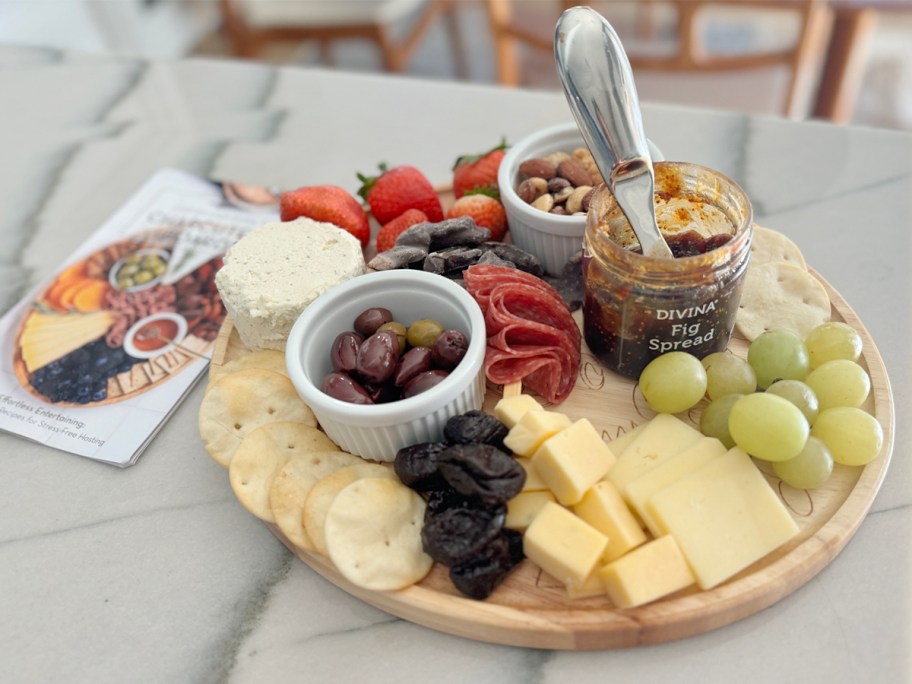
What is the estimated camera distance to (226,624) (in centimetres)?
87

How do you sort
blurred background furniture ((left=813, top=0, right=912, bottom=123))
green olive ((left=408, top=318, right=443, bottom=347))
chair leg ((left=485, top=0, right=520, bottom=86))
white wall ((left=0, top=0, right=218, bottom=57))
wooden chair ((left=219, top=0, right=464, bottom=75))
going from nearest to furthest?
green olive ((left=408, top=318, right=443, bottom=347))
blurred background furniture ((left=813, top=0, right=912, bottom=123))
chair leg ((left=485, top=0, right=520, bottom=86))
white wall ((left=0, top=0, right=218, bottom=57))
wooden chair ((left=219, top=0, right=464, bottom=75))

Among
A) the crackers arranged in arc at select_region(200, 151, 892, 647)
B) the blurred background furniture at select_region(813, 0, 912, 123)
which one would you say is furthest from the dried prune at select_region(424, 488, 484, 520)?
the blurred background furniture at select_region(813, 0, 912, 123)

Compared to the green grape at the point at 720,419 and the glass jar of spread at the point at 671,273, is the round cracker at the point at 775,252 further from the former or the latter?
the green grape at the point at 720,419

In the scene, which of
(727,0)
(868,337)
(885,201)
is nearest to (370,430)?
(868,337)

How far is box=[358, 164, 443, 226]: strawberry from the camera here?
1.19 metres

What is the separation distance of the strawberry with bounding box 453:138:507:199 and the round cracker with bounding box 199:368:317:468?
46 cm

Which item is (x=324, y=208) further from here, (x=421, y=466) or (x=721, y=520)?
(x=721, y=520)

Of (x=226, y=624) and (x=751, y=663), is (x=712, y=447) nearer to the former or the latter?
(x=751, y=663)

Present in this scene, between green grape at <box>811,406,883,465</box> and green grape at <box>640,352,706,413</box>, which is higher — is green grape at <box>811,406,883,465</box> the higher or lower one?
the lower one

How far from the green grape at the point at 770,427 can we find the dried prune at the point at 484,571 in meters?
0.29

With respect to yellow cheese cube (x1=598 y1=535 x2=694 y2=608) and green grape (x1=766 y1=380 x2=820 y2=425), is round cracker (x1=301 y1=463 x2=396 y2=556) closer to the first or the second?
yellow cheese cube (x1=598 y1=535 x2=694 y2=608)

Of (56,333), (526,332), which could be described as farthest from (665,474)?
(56,333)

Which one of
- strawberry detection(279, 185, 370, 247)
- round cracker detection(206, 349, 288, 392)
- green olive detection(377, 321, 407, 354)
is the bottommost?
round cracker detection(206, 349, 288, 392)

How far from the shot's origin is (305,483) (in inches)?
34.7
